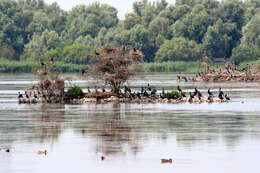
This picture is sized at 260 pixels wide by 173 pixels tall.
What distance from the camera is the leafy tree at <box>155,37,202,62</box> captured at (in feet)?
577

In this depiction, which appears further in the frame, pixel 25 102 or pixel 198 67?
pixel 198 67

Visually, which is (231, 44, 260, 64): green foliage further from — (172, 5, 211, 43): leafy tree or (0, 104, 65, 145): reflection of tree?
(0, 104, 65, 145): reflection of tree

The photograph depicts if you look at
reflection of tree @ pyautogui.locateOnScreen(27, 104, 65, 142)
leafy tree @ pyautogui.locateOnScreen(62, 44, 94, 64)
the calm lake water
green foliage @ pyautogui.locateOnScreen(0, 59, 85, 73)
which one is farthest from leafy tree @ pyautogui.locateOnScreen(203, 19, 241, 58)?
the calm lake water

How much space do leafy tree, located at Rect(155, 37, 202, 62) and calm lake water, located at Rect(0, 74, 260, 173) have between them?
125558mm

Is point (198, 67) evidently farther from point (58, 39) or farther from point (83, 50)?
point (58, 39)

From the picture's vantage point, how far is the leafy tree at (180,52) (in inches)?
6929

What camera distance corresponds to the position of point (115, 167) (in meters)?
25.7

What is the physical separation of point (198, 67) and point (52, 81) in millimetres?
101440

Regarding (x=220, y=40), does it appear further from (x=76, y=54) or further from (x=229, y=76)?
(x=229, y=76)

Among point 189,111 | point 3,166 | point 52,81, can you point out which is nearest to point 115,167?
point 3,166

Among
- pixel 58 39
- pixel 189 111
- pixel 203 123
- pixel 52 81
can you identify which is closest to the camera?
pixel 203 123

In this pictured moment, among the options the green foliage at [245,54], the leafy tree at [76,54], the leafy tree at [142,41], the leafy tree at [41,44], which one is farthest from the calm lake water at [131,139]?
the leafy tree at [41,44]

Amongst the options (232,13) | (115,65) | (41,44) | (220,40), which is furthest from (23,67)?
(115,65)

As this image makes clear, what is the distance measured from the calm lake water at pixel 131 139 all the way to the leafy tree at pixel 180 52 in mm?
125558
